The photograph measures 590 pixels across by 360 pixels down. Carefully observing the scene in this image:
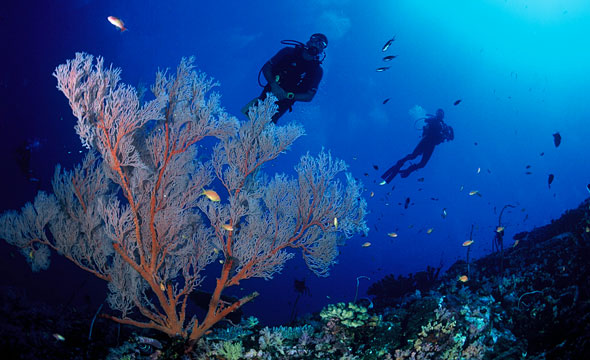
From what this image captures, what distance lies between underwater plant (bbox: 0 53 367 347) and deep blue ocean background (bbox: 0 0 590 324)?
1493cm

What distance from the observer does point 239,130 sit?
527 cm

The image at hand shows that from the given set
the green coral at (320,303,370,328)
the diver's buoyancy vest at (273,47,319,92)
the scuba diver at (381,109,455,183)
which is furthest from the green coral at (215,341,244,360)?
the scuba diver at (381,109,455,183)

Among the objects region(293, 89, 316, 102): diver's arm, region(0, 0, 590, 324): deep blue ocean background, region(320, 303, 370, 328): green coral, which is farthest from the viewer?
region(0, 0, 590, 324): deep blue ocean background

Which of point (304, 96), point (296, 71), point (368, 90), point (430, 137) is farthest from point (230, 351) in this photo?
point (368, 90)

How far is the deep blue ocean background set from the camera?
25641 mm

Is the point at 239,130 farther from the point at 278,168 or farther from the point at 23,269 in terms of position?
the point at 278,168

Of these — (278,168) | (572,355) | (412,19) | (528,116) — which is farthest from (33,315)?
(528,116)

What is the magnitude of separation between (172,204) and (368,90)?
65491 mm

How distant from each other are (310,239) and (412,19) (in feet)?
187

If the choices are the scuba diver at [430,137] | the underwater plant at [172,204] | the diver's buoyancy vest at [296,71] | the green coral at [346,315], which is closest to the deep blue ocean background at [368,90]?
the scuba diver at [430,137]

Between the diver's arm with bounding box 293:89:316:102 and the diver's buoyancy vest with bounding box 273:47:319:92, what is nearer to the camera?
the diver's arm with bounding box 293:89:316:102

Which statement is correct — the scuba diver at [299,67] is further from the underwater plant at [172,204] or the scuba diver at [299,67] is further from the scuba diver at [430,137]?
the scuba diver at [430,137]

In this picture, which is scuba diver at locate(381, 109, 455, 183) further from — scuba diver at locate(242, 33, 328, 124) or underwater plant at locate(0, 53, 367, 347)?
underwater plant at locate(0, 53, 367, 347)

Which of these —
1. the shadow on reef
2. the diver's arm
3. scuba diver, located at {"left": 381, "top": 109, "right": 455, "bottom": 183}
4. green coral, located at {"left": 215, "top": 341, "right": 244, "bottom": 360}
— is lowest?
green coral, located at {"left": 215, "top": 341, "right": 244, "bottom": 360}
